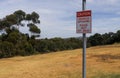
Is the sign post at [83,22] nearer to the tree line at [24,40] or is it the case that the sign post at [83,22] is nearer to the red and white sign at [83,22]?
the red and white sign at [83,22]

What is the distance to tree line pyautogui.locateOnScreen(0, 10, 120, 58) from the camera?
47219 mm

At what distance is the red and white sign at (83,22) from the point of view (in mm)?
7602

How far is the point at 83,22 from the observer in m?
7.71

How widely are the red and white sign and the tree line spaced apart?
37.9 meters

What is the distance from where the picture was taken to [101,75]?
15953 mm

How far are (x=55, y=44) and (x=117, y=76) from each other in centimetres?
4025

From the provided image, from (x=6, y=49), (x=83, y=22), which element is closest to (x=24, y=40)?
(x=6, y=49)

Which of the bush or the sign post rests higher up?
the sign post

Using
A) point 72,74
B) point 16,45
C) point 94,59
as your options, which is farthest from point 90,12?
point 16,45

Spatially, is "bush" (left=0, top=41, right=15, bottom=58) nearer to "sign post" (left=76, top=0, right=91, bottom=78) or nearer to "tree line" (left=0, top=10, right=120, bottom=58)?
"tree line" (left=0, top=10, right=120, bottom=58)

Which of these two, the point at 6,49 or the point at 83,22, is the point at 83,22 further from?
the point at 6,49

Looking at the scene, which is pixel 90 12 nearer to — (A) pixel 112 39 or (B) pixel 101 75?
(B) pixel 101 75

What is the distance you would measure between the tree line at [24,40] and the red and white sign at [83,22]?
124 feet

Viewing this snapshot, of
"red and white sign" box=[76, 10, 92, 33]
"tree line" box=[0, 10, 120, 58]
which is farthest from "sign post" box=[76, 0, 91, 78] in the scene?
"tree line" box=[0, 10, 120, 58]
